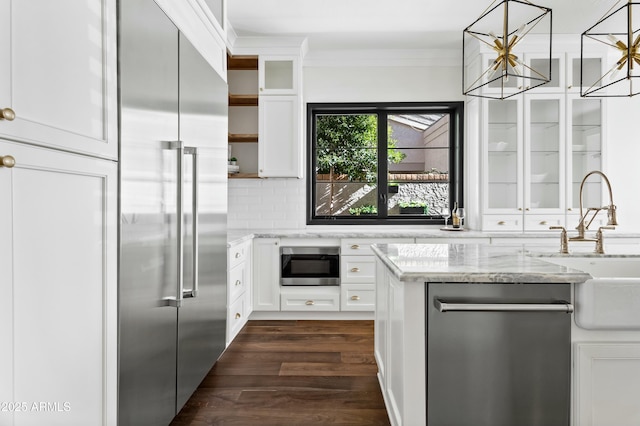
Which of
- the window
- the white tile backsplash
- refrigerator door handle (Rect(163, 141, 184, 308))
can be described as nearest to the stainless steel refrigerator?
refrigerator door handle (Rect(163, 141, 184, 308))

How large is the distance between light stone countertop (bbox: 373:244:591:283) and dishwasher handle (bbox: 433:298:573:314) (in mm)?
92

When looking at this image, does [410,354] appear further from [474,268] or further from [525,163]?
[525,163]

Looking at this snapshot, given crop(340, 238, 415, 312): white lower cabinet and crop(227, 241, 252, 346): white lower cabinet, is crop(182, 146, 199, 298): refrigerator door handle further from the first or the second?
crop(340, 238, 415, 312): white lower cabinet

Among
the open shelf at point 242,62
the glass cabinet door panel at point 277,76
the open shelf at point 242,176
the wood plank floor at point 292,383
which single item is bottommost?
the wood plank floor at point 292,383

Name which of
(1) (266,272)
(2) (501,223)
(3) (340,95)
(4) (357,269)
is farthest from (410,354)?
(3) (340,95)

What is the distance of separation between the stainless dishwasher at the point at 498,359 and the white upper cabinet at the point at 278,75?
10.00 ft

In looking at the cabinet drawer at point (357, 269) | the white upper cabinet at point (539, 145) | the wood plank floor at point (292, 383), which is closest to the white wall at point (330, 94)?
the white upper cabinet at point (539, 145)

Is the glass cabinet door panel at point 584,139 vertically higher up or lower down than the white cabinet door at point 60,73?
higher up

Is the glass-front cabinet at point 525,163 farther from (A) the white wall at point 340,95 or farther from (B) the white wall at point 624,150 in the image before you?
(B) the white wall at point 624,150

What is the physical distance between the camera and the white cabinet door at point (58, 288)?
0.94m

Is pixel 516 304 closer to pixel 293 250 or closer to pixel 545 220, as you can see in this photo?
pixel 293 250

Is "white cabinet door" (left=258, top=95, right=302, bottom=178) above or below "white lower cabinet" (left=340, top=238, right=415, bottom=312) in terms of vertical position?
above

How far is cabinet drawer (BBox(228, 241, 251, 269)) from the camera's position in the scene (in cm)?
300

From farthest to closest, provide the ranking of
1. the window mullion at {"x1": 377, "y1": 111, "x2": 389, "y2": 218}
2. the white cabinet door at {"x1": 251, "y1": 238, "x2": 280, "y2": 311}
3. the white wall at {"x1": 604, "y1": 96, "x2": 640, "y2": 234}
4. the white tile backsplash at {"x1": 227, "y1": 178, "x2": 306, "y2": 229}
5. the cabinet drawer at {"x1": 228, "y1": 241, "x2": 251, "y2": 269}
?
the window mullion at {"x1": 377, "y1": 111, "x2": 389, "y2": 218} → the white tile backsplash at {"x1": 227, "y1": 178, "x2": 306, "y2": 229} → the white wall at {"x1": 604, "y1": 96, "x2": 640, "y2": 234} → the white cabinet door at {"x1": 251, "y1": 238, "x2": 280, "y2": 311} → the cabinet drawer at {"x1": 228, "y1": 241, "x2": 251, "y2": 269}
